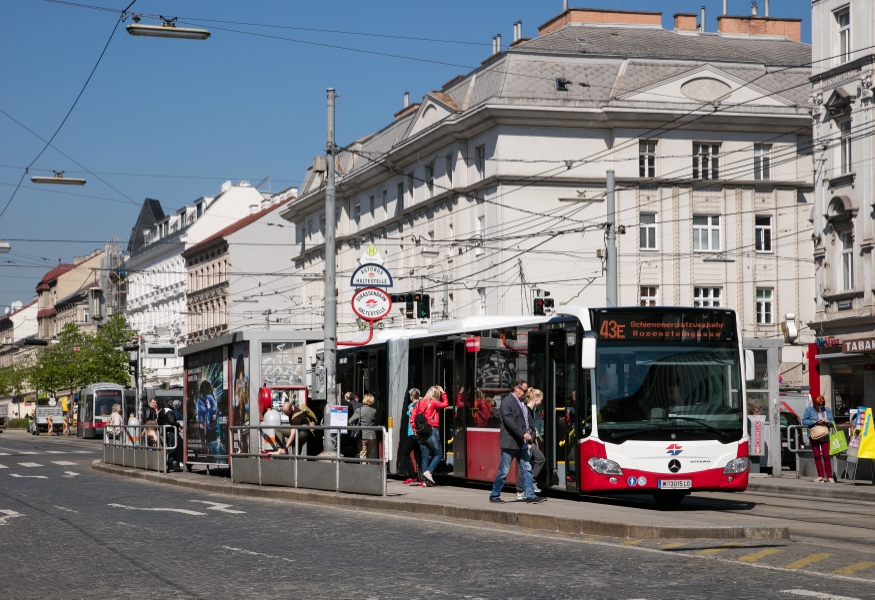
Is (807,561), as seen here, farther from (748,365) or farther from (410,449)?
(410,449)

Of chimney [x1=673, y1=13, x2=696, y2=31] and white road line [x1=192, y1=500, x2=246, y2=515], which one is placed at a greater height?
chimney [x1=673, y1=13, x2=696, y2=31]

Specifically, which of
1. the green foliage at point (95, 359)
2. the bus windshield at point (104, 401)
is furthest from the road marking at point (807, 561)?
the green foliage at point (95, 359)

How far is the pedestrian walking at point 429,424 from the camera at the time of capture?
2319cm

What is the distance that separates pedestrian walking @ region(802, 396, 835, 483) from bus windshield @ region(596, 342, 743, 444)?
747cm

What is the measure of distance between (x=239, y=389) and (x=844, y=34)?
2513 cm

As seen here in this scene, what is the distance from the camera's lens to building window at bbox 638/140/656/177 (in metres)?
63.2

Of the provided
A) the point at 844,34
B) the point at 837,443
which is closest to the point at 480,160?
the point at 844,34

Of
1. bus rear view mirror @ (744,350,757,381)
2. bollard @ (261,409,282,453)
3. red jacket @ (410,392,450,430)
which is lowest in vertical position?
bollard @ (261,409,282,453)

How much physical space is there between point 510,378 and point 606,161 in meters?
41.6

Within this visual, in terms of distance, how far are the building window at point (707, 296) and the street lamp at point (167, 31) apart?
42.9m

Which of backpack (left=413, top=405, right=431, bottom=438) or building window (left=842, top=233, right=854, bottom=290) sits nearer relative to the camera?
backpack (left=413, top=405, right=431, bottom=438)

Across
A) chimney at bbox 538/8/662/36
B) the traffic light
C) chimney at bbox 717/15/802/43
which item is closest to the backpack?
the traffic light

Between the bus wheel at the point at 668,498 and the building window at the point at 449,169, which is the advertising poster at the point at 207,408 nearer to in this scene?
the bus wheel at the point at 668,498

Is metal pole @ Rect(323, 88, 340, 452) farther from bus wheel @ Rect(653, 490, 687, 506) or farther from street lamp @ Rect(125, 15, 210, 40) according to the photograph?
bus wheel @ Rect(653, 490, 687, 506)
